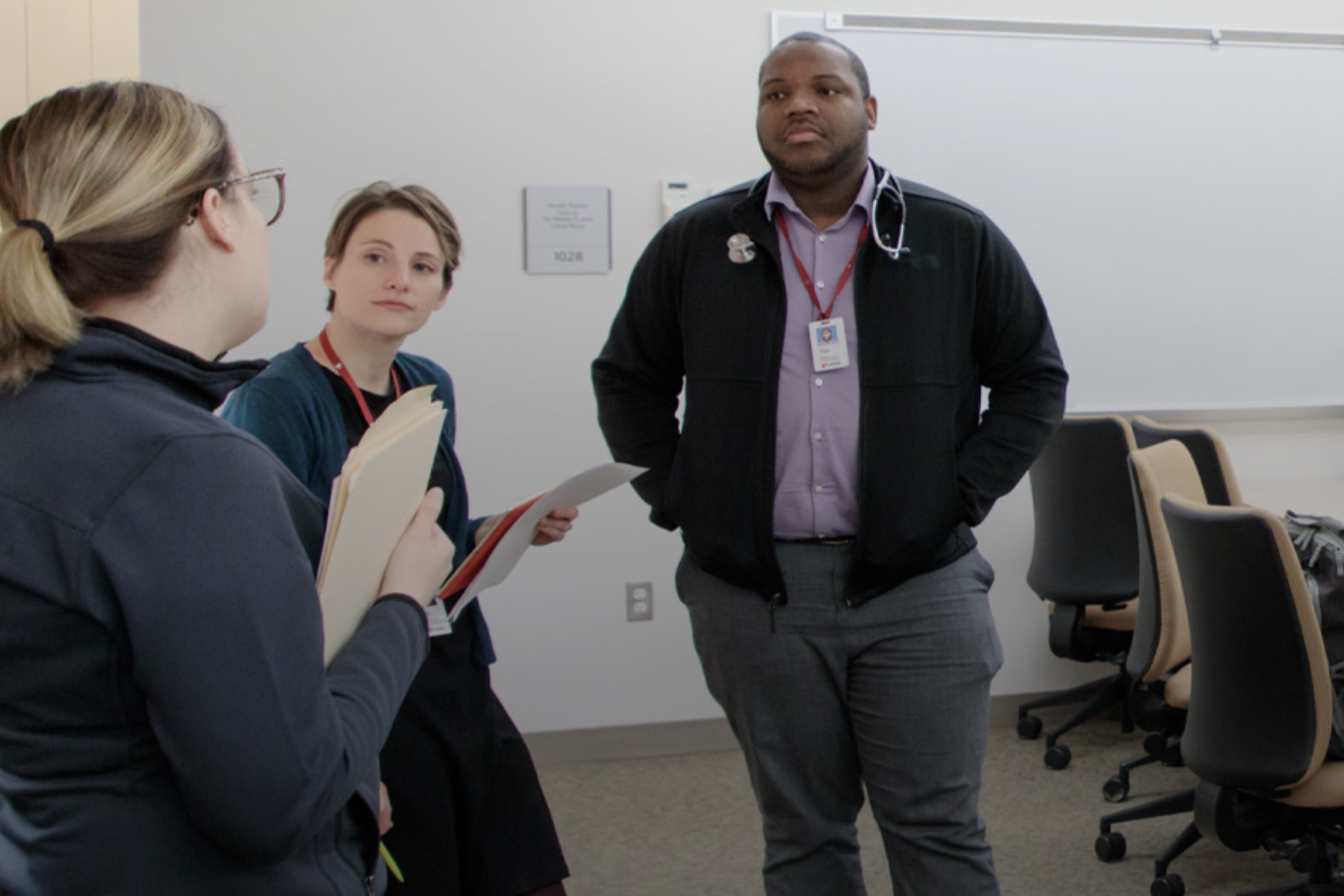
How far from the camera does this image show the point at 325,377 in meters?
1.81

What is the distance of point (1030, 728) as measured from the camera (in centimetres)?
420

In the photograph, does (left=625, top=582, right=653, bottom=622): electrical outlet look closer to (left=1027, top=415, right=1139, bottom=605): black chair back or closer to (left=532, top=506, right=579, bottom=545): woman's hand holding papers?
(left=1027, top=415, right=1139, bottom=605): black chair back

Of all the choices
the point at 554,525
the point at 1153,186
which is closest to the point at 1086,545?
the point at 1153,186

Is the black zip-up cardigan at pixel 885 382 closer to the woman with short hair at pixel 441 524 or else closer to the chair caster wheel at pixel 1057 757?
the woman with short hair at pixel 441 524

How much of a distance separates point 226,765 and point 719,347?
1223mm

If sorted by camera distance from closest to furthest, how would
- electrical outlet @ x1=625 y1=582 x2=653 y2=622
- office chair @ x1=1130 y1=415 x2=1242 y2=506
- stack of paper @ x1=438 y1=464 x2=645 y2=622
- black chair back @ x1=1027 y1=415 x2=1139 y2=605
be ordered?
stack of paper @ x1=438 y1=464 x2=645 y2=622 < office chair @ x1=1130 y1=415 x2=1242 y2=506 < black chair back @ x1=1027 y1=415 x2=1139 y2=605 < electrical outlet @ x1=625 y1=582 x2=653 y2=622

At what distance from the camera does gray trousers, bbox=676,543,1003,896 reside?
193 centimetres

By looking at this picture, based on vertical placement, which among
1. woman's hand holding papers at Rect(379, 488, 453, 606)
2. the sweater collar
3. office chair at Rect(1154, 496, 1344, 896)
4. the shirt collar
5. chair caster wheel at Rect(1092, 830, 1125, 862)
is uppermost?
the shirt collar

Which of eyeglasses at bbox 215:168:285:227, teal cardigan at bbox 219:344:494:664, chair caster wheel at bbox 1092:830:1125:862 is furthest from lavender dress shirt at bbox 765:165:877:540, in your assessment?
chair caster wheel at bbox 1092:830:1125:862

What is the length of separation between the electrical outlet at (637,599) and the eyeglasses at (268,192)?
3.01 metres

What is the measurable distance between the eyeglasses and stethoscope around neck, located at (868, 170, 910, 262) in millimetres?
1015

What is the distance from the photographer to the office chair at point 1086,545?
12.6 feet

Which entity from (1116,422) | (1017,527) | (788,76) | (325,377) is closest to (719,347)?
(788,76)

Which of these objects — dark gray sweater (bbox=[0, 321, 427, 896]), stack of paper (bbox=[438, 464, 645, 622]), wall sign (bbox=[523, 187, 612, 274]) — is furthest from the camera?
wall sign (bbox=[523, 187, 612, 274])
